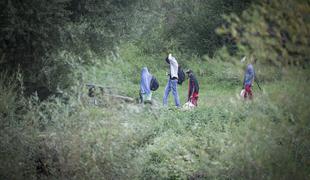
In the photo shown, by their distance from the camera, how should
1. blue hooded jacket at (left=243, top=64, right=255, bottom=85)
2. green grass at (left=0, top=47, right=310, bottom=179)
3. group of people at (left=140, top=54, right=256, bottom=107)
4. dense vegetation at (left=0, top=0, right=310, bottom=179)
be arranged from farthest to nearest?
group of people at (left=140, top=54, right=256, bottom=107) < blue hooded jacket at (left=243, top=64, right=255, bottom=85) < green grass at (left=0, top=47, right=310, bottom=179) < dense vegetation at (left=0, top=0, right=310, bottom=179)

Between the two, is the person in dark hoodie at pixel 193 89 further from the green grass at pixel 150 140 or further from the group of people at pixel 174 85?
the green grass at pixel 150 140

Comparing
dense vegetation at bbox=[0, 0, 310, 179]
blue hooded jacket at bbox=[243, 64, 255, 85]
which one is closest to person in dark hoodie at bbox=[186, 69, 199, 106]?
dense vegetation at bbox=[0, 0, 310, 179]

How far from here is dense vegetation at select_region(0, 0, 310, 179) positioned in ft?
18.9

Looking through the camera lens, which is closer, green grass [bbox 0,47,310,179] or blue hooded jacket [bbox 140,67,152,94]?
green grass [bbox 0,47,310,179]

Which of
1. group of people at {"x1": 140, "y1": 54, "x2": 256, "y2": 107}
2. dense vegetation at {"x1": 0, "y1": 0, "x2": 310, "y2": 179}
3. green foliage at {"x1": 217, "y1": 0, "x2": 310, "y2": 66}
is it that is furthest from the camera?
group of people at {"x1": 140, "y1": 54, "x2": 256, "y2": 107}

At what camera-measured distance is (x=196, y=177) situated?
34.6 feet

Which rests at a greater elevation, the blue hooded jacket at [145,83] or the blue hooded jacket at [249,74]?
the blue hooded jacket at [249,74]

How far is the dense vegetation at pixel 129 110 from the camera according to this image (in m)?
5.76

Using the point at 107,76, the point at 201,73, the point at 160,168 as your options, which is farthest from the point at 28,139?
the point at 201,73

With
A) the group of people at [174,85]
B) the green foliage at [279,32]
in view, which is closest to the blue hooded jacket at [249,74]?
the group of people at [174,85]

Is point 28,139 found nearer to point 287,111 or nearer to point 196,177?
point 196,177

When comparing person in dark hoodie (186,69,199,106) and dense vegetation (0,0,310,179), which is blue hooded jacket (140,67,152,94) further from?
person in dark hoodie (186,69,199,106)

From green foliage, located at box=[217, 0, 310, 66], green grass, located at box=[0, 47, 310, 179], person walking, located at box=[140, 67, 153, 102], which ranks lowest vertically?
person walking, located at box=[140, 67, 153, 102]

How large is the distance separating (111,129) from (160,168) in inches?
98.6
